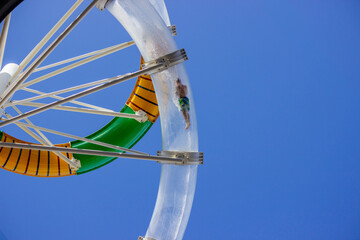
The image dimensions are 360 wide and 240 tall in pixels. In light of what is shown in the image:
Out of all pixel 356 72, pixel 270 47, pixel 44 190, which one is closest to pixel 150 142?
pixel 44 190

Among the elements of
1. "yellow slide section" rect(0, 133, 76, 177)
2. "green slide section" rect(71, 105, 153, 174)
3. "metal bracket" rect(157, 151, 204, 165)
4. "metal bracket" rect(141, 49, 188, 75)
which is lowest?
"yellow slide section" rect(0, 133, 76, 177)

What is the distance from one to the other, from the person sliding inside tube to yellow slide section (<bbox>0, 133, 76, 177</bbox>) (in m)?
1.93

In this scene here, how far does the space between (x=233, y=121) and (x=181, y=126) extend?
269 inches

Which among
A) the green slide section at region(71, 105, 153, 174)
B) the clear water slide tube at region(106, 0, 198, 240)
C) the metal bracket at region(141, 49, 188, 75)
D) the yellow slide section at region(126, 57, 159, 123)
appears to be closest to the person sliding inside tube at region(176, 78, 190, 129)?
the clear water slide tube at region(106, 0, 198, 240)

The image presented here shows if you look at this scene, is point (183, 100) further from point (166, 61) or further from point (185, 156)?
point (185, 156)

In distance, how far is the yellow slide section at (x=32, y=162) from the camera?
461cm

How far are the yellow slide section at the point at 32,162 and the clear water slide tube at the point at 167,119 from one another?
70.3 inches

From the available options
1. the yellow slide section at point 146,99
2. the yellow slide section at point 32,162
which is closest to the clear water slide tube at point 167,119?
the yellow slide section at point 146,99

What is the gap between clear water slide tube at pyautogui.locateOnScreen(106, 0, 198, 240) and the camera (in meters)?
3.29

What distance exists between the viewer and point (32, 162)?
469 cm

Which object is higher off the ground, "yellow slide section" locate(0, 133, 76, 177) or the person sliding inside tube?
the person sliding inside tube

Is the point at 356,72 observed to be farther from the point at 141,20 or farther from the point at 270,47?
the point at 141,20

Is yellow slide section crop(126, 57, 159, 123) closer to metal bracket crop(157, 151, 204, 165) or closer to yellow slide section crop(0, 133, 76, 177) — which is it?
yellow slide section crop(0, 133, 76, 177)

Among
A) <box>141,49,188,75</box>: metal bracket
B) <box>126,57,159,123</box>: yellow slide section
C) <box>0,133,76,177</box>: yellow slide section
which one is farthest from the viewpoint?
<box>0,133,76,177</box>: yellow slide section
